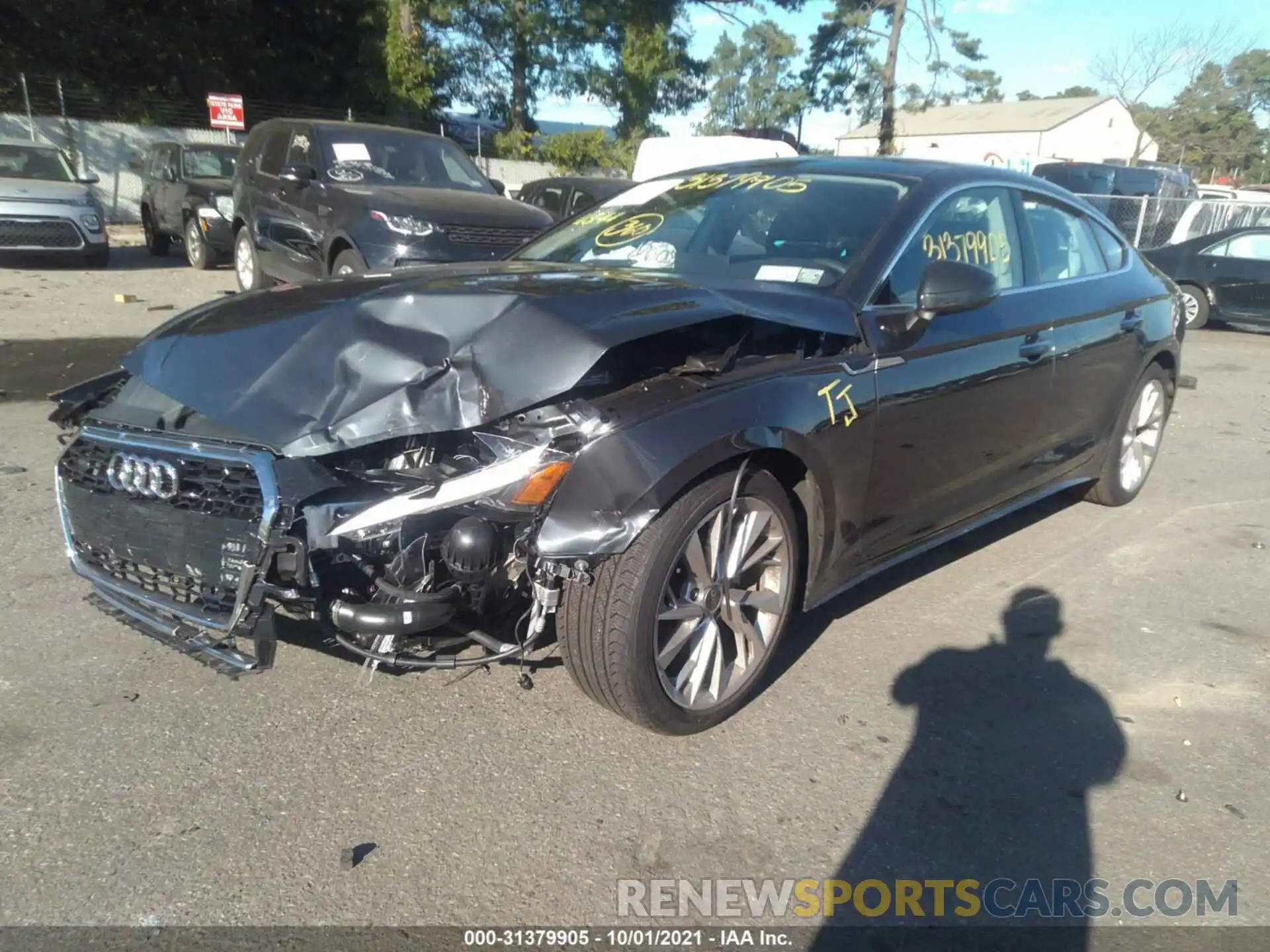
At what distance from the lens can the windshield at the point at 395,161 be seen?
9.53 m

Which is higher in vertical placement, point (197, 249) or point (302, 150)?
point (302, 150)

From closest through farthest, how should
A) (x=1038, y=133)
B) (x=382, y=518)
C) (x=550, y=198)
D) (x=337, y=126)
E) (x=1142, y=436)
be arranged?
(x=382, y=518), (x=1142, y=436), (x=337, y=126), (x=550, y=198), (x=1038, y=133)

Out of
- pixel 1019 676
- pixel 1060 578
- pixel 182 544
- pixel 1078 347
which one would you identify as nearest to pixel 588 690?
pixel 182 544

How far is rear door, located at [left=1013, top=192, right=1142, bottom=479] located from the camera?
4422 mm

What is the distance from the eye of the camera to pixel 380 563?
2.76 m

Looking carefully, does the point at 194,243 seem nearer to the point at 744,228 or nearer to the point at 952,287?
the point at 744,228

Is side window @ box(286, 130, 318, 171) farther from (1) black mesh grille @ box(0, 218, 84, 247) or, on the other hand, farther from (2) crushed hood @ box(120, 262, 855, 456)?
(2) crushed hood @ box(120, 262, 855, 456)

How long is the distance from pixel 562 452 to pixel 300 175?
24.7ft

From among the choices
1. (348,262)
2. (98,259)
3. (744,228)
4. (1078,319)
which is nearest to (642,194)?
(744,228)

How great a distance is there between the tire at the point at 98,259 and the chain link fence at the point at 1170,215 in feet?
52.5

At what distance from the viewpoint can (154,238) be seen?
1550cm

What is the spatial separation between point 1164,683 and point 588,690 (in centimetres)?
→ 216

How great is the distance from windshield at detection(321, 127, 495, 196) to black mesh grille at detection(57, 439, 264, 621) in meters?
6.84

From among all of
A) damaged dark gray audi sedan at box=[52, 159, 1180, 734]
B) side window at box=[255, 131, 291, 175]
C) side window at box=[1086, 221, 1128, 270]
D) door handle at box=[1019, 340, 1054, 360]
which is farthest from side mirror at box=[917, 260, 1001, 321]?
side window at box=[255, 131, 291, 175]
